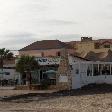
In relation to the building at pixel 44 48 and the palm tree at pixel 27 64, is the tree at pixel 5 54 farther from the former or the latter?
the palm tree at pixel 27 64

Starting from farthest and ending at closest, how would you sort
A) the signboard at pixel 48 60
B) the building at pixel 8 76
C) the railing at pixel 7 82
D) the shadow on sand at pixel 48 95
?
1. the railing at pixel 7 82
2. the building at pixel 8 76
3. the signboard at pixel 48 60
4. the shadow on sand at pixel 48 95

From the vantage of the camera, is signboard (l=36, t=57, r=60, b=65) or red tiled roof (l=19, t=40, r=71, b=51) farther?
red tiled roof (l=19, t=40, r=71, b=51)

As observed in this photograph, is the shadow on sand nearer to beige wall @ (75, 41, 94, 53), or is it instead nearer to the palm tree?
the palm tree

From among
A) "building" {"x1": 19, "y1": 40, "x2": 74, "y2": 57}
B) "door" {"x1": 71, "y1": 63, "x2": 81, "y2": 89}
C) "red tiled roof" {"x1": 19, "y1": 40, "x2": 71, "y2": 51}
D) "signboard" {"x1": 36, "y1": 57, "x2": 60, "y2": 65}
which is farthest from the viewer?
"red tiled roof" {"x1": 19, "y1": 40, "x2": 71, "y2": 51}

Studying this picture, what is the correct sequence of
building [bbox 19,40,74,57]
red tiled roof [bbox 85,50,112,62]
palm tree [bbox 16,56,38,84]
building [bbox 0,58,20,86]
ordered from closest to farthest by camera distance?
palm tree [bbox 16,56,38,84] → red tiled roof [bbox 85,50,112,62] → building [bbox 0,58,20,86] → building [bbox 19,40,74,57]

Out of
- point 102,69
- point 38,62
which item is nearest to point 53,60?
point 38,62

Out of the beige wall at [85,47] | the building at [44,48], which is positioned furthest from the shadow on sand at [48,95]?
the building at [44,48]

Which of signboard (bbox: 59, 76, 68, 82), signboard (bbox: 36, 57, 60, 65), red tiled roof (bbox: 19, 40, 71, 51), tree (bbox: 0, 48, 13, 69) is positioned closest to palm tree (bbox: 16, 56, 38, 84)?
signboard (bbox: 36, 57, 60, 65)

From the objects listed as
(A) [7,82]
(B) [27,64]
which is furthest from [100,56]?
(B) [27,64]

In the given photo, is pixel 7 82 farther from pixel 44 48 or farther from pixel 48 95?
pixel 48 95

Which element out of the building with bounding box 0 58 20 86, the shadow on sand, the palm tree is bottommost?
the shadow on sand

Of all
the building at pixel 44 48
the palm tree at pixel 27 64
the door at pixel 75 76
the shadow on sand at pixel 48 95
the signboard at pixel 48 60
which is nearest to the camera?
the shadow on sand at pixel 48 95

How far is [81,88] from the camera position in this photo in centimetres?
5781

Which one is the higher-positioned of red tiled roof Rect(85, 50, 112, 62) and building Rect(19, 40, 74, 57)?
building Rect(19, 40, 74, 57)
